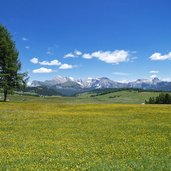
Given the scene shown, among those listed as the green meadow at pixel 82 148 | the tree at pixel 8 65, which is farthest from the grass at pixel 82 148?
the tree at pixel 8 65

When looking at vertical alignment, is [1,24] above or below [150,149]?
above

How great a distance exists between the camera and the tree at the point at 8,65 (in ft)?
288

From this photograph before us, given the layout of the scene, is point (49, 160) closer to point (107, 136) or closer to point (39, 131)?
point (107, 136)

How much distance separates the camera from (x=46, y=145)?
88.5ft

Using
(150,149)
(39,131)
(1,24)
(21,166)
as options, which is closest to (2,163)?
(21,166)

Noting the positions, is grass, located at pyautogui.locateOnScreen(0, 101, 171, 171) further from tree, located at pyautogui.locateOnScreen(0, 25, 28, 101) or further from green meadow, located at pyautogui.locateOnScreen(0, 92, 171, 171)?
tree, located at pyautogui.locateOnScreen(0, 25, 28, 101)

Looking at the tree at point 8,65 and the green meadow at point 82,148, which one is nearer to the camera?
the green meadow at point 82,148

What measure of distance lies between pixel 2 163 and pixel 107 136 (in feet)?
45.5

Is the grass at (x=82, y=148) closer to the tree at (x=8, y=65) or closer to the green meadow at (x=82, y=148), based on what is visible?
the green meadow at (x=82, y=148)

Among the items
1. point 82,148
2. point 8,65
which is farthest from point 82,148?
point 8,65

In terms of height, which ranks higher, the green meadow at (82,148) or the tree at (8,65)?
the tree at (8,65)

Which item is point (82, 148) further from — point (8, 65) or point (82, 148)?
point (8, 65)

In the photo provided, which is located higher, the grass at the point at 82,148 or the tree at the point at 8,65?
the tree at the point at 8,65

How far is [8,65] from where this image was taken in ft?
293
